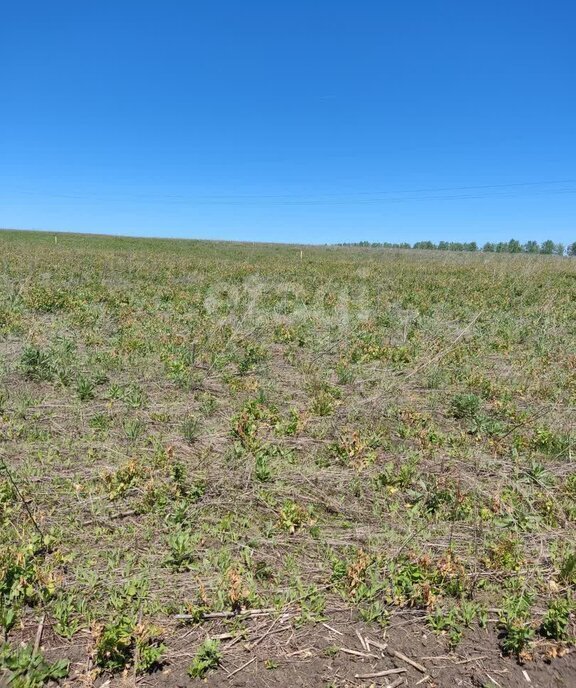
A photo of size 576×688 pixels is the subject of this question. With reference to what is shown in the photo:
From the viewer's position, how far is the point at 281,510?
3834 mm

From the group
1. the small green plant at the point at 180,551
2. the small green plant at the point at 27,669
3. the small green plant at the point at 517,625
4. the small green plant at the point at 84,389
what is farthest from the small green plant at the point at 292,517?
the small green plant at the point at 84,389

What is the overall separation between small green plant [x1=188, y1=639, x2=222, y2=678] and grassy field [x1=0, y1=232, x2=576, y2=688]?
2 centimetres

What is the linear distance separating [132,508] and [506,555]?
2902mm

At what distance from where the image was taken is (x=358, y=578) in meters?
3.14

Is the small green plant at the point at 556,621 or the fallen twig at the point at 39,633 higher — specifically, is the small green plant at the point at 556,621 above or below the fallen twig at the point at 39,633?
above

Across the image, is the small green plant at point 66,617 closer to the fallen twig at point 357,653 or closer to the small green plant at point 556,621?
the fallen twig at point 357,653

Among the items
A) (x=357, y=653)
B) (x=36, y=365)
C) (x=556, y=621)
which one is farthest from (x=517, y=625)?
(x=36, y=365)

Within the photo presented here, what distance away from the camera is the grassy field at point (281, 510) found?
2.67 m

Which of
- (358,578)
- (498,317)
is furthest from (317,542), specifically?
(498,317)

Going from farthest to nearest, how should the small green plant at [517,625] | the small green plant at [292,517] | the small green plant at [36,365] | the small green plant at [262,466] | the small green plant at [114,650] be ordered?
the small green plant at [36,365] < the small green plant at [262,466] < the small green plant at [292,517] < the small green plant at [517,625] < the small green plant at [114,650]

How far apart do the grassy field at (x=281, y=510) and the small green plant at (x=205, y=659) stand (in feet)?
0.05

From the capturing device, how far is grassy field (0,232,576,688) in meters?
2.67

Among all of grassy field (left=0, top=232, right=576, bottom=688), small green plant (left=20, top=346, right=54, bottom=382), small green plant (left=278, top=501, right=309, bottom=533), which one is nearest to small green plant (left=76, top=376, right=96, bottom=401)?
grassy field (left=0, top=232, right=576, bottom=688)

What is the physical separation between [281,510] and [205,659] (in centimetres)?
137
